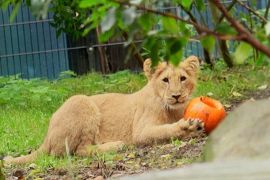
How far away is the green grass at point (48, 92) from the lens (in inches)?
347

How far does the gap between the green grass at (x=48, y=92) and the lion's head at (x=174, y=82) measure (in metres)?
0.67

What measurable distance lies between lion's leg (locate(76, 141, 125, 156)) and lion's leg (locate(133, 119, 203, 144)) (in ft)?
0.64

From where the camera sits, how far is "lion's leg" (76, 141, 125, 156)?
7.62m

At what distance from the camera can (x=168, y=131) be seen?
7.47 metres

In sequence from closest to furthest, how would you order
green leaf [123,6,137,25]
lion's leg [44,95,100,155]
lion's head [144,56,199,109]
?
green leaf [123,6,137,25] → lion's head [144,56,199,109] → lion's leg [44,95,100,155]

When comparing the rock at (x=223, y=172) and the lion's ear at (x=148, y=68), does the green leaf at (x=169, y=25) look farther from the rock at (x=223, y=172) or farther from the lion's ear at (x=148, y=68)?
the lion's ear at (x=148, y=68)

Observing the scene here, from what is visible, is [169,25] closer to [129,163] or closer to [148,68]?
[129,163]

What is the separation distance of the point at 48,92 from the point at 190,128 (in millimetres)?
5053

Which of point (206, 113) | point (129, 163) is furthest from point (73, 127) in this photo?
point (129, 163)

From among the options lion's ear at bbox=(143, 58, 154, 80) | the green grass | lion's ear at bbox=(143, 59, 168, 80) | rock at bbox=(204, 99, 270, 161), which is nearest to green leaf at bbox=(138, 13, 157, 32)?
rock at bbox=(204, 99, 270, 161)

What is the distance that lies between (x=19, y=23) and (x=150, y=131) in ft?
27.5

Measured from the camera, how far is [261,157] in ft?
7.31

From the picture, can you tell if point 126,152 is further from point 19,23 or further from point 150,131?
point 19,23

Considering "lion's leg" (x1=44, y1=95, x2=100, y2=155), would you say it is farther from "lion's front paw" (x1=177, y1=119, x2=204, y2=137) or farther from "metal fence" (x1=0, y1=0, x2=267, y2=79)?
"metal fence" (x1=0, y1=0, x2=267, y2=79)
